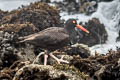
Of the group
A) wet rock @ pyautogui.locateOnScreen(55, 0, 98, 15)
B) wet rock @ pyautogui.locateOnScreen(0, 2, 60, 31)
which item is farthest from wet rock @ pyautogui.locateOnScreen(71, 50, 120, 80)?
wet rock @ pyautogui.locateOnScreen(55, 0, 98, 15)

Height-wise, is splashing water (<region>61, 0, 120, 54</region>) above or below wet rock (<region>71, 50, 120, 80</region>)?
above

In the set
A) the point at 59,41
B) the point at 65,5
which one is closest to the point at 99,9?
the point at 65,5

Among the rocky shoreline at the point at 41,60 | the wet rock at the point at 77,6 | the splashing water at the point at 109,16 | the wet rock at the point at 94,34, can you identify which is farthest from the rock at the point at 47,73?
the wet rock at the point at 77,6

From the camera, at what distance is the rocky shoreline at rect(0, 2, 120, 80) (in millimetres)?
4574

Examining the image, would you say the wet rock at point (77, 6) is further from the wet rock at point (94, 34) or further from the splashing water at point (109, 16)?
the wet rock at point (94, 34)

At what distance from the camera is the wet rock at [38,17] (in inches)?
367

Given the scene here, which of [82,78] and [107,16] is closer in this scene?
[82,78]

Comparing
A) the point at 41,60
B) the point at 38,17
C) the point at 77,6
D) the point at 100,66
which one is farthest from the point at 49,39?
the point at 77,6

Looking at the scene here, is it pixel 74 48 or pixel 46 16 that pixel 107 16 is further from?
pixel 74 48

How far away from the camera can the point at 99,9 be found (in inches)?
642

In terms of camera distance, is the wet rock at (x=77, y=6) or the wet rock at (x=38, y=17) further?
the wet rock at (x=77, y=6)

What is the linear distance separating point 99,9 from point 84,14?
0.94 metres

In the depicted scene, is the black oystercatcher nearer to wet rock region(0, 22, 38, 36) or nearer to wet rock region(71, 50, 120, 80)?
wet rock region(71, 50, 120, 80)

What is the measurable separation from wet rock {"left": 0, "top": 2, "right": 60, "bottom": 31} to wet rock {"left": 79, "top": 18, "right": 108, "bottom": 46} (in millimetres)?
2710
